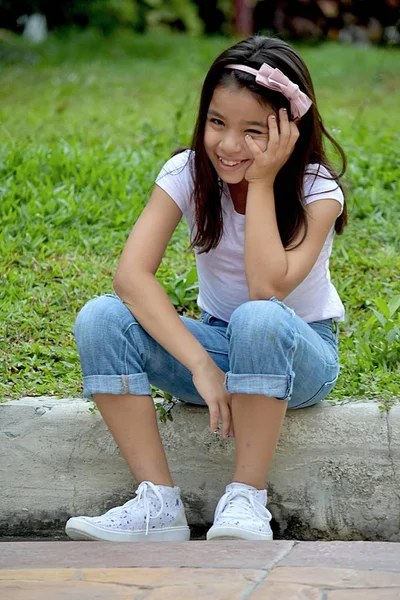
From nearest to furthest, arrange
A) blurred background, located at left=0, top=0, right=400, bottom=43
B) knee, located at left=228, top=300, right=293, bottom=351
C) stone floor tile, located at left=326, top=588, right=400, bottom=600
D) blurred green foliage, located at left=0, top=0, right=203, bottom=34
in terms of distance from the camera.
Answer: stone floor tile, located at left=326, top=588, right=400, bottom=600 → knee, located at left=228, top=300, right=293, bottom=351 → blurred green foliage, located at left=0, top=0, right=203, bottom=34 → blurred background, located at left=0, top=0, right=400, bottom=43

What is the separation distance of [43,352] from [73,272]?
0.59 m

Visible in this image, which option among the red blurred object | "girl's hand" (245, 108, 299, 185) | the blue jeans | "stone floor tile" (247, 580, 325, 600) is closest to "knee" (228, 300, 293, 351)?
the blue jeans

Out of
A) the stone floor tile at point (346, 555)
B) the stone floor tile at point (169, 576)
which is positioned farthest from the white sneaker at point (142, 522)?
the stone floor tile at point (346, 555)

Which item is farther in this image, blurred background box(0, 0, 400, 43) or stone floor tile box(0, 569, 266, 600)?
blurred background box(0, 0, 400, 43)

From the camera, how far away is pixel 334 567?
238 centimetres

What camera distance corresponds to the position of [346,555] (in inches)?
97.7

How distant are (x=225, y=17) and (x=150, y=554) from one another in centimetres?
846

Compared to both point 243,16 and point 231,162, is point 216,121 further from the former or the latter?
point 243,16

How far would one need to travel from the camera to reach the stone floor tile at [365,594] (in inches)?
86.5

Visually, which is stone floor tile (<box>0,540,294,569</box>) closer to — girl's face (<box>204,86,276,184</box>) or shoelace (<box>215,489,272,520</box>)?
shoelace (<box>215,489,272,520</box>)

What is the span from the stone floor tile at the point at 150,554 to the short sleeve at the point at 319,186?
3.12ft

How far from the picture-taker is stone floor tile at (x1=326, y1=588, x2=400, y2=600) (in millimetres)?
2197

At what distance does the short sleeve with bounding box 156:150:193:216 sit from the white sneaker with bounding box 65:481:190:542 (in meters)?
0.81

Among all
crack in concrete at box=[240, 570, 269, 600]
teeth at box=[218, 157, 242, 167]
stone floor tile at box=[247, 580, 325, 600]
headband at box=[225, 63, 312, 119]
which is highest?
headband at box=[225, 63, 312, 119]
